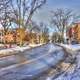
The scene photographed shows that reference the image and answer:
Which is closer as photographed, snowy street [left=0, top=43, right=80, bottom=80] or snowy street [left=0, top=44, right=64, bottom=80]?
snowy street [left=0, top=43, right=80, bottom=80]

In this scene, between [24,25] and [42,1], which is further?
[24,25]

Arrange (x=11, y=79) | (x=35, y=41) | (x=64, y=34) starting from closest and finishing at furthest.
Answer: (x=11, y=79) < (x=64, y=34) < (x=35, y=41)

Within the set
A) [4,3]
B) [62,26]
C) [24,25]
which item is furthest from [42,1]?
[62,26]

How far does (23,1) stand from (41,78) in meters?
33.6

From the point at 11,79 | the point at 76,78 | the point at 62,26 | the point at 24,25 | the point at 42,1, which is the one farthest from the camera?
the point at 24,25

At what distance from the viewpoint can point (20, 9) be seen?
42438mm

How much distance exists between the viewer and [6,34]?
5316 cm

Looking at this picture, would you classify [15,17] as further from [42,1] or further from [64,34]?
[64,34]

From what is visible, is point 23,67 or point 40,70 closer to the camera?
point 40,70

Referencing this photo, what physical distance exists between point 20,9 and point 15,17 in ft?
5.59

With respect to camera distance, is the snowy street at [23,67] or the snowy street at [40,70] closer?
the snowy street at [40,70]

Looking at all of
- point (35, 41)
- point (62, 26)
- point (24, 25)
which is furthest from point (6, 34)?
point (35, 41)

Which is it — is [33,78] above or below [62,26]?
below

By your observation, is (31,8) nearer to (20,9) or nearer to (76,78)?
(20,9)
